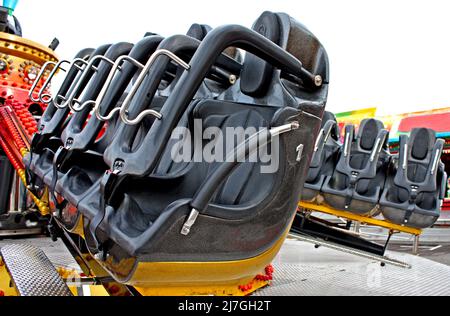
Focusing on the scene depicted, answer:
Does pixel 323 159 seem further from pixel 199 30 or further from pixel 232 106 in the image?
pixel 232 106

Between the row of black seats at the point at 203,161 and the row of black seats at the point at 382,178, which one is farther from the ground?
the row of black seats at the point at 203,161

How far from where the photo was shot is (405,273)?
288cm

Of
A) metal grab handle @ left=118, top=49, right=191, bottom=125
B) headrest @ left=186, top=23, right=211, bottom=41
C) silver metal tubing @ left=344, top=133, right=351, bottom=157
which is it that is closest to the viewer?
metal grab handle @ left=118, top=49, right=191, bottom=125

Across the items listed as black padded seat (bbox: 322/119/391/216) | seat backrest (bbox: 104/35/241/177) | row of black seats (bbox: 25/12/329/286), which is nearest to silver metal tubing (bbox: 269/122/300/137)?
row of black seats (bbox: 25/12/329/286)

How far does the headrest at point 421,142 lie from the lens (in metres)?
3.44

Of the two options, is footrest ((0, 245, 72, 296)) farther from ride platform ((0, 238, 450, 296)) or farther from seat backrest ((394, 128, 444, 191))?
seat backrest ((394, 128, 444, 191))

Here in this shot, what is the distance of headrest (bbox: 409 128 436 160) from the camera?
3.44 meters

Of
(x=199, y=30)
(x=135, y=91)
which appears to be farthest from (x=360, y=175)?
(x=135, y=91)

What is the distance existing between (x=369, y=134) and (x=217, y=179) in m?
2.98

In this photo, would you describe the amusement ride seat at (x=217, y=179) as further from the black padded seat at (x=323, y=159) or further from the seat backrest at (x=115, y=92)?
the black padded seat at (x=323, y=159)

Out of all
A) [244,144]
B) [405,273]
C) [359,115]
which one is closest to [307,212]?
[405,273]

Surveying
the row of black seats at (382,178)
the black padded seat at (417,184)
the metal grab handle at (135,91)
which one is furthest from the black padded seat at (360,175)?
the metal grab handle at (135,91)

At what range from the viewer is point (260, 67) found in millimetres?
1373

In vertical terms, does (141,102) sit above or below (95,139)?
above
